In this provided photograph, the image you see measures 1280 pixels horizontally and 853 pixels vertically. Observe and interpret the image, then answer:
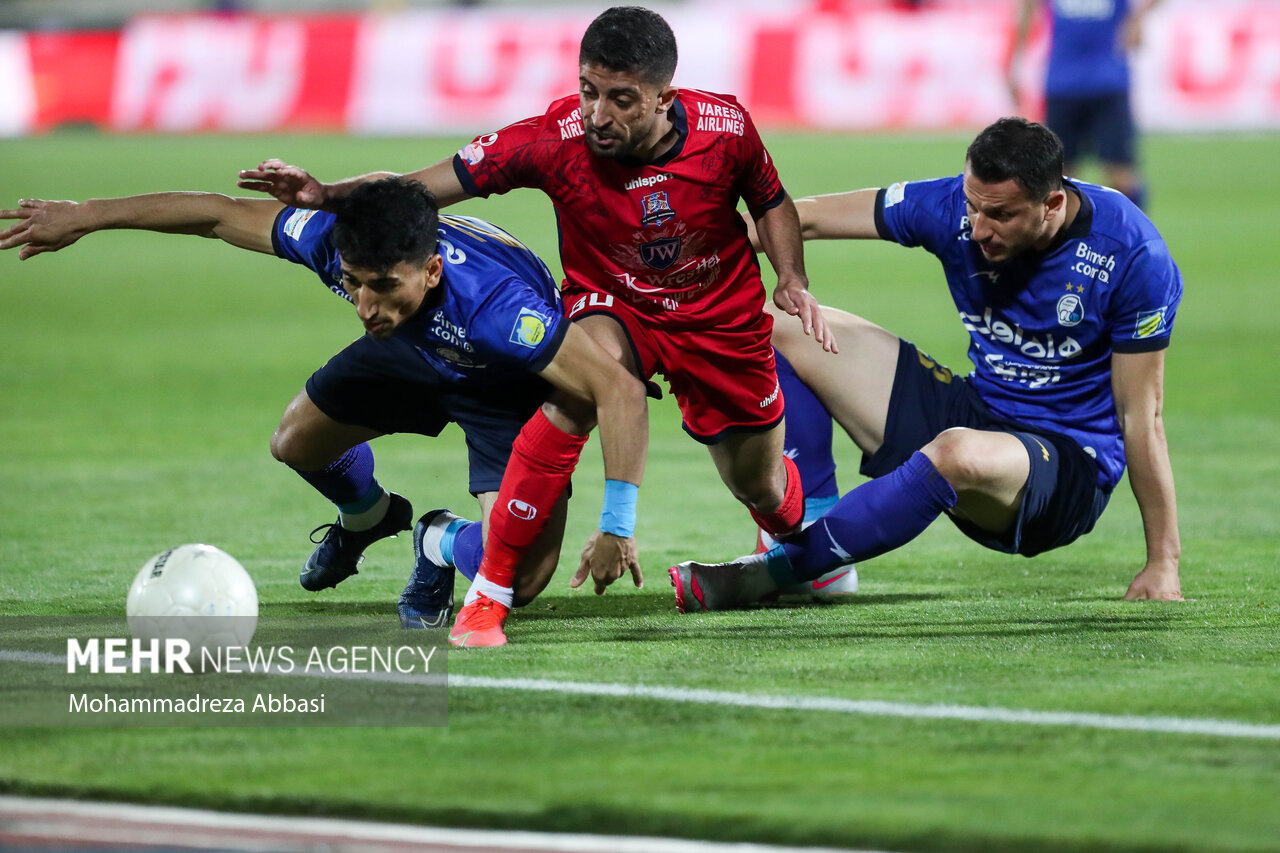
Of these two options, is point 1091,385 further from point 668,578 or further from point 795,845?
point 795,845

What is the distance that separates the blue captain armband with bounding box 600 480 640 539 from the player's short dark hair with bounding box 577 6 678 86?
3.78 ft

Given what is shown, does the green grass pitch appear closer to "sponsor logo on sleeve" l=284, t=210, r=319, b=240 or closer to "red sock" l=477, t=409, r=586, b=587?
"red sock" l=477, t=409, r=586, b=587

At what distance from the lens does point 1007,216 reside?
5.05 m

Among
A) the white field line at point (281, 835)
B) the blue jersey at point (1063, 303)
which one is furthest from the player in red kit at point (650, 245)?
the white field line at point (281, 835)

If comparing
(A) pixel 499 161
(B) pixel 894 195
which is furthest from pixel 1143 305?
(A) pixel 499 161

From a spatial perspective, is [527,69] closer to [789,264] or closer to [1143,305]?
[789,264]

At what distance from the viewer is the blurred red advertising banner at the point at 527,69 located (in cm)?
2452

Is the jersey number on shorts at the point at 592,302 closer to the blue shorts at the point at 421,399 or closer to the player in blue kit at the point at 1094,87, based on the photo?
the blue shorts at the point at 421,399

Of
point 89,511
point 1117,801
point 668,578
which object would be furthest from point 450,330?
point 89,511

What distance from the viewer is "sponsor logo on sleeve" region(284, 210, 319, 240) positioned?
4.91 meters

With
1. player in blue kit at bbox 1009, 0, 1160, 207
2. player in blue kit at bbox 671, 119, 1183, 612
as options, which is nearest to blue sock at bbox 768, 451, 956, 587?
player in blue kit at bbox 671, 119, 1183, 612

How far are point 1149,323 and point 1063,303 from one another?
26 centimetres

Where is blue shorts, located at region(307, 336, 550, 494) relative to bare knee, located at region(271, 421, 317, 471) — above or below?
above

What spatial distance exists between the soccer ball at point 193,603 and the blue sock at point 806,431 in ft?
6.63
